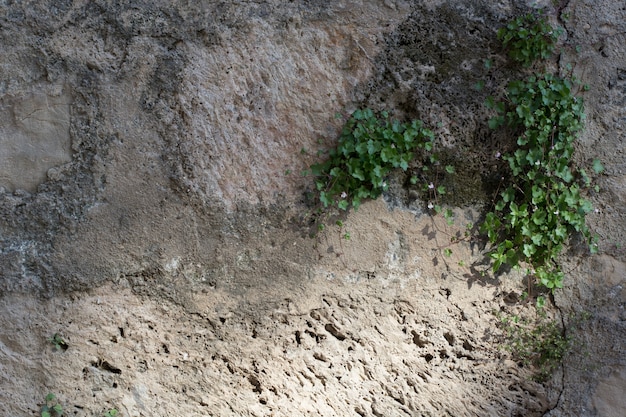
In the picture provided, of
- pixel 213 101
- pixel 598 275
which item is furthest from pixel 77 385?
pixel 598 275

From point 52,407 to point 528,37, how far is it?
216 centimetres

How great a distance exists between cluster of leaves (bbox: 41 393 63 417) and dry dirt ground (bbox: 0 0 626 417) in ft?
0.09

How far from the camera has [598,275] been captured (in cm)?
248

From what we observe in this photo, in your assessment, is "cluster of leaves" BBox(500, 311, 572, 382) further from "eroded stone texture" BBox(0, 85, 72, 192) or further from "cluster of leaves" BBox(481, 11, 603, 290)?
"eroded stone texture" BBox(0, 85, 72, 192)

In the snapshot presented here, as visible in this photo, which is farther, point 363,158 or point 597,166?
point 597,166

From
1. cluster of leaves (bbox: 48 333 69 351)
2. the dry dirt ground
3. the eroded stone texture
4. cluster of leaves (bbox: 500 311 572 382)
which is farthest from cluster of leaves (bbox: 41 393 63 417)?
cluster of leaves (bbox: 500 311 572 382)

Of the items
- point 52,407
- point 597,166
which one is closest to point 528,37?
point 597,166

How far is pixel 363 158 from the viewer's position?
7.73ft

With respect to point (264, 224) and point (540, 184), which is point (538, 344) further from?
point (264, 224)

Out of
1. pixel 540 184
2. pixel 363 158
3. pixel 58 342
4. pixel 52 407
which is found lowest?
pixel 52 407

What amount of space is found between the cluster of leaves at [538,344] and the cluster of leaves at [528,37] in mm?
962

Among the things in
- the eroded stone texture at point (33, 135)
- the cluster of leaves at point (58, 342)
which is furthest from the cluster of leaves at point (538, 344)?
the eroded stone texture at point (33, 135)

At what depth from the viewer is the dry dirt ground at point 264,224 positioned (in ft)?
7.58

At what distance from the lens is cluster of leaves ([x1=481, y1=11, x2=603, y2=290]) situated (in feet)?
7.94
